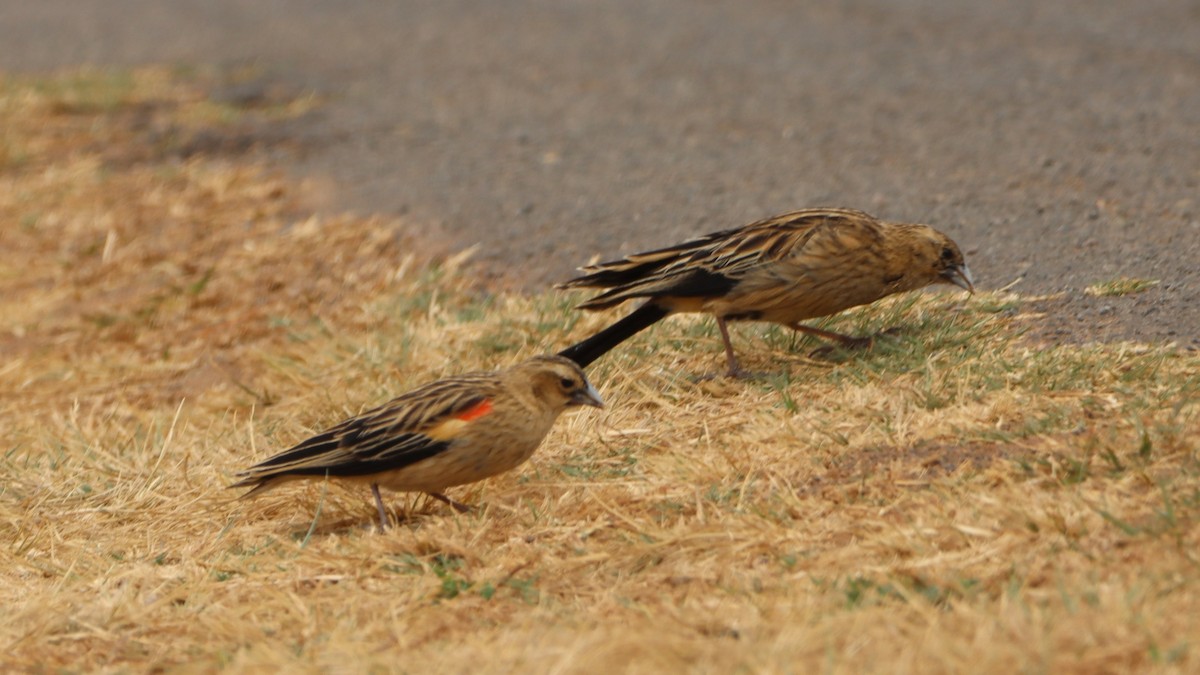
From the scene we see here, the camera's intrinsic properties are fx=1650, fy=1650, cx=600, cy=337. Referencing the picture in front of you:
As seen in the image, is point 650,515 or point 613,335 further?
point 613,335

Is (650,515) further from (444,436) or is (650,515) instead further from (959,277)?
(959,277)

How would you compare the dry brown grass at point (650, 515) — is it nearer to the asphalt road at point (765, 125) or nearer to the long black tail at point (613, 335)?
the long black tail at point (613, 335)

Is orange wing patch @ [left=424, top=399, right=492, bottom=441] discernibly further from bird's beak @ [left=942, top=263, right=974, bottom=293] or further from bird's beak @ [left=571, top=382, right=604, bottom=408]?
bird's beak @ [left=942, top=263, right=974, bottom=293]

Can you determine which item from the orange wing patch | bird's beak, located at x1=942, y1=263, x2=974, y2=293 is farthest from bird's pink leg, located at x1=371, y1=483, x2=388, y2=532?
bird's beak, located at x1=942, y1=263, x2=974, y2=293

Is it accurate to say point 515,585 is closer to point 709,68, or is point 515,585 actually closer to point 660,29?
point 709,68

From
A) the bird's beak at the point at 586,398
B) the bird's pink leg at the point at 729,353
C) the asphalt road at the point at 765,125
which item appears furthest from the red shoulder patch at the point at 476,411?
the asphalt road at the point at 765,125

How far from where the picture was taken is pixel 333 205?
38.1ft

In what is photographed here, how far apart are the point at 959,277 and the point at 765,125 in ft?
17.6

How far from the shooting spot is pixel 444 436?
19.6 feet

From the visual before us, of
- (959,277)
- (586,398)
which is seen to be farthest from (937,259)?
(586,398)

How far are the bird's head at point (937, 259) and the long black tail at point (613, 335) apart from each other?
1.11 meters

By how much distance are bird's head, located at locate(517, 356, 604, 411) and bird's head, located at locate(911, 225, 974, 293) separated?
168cm

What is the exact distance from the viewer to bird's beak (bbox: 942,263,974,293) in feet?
23.5

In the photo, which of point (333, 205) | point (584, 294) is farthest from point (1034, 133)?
point (333, 205)
